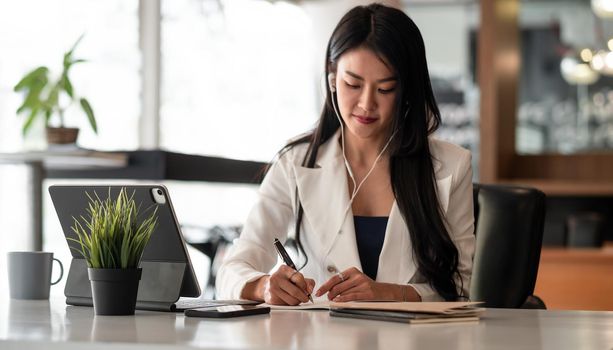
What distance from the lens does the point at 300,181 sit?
2.44 metres

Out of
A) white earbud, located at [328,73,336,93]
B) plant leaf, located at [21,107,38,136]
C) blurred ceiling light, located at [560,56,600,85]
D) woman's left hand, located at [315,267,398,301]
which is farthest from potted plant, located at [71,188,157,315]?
blurred ceiling light, located at [560,56,600,85]

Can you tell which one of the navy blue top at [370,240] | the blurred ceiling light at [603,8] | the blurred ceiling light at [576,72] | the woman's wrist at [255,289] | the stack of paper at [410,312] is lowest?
the woman's wrist at [255,289]

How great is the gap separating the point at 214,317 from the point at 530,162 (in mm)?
4406

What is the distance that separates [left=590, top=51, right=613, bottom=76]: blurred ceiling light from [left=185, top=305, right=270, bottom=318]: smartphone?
4.80m

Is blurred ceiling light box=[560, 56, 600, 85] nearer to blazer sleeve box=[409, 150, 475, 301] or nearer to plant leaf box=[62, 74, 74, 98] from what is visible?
plant leaf box=[62, 74, 74, 98]

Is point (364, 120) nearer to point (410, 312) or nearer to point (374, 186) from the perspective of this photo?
point (374, 186)

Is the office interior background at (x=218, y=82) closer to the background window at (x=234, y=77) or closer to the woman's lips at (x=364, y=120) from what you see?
the background window at (x=234, y=77)

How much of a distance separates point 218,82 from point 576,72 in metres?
2.41

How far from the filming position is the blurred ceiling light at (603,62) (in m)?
6.01

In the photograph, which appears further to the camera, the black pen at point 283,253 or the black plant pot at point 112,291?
the black pen at point 283,253

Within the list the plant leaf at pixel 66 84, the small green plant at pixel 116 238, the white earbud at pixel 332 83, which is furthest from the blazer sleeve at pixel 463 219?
the plant leaf at pixel 66 84

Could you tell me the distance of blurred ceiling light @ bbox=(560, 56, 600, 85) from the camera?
6246mm

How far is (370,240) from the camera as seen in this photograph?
2.37 m

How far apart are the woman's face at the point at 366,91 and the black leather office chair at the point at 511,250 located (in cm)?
38
